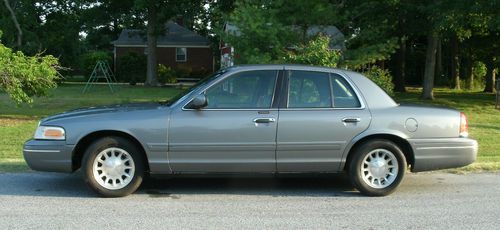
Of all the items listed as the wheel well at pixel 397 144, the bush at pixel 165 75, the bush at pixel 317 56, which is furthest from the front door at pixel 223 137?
the bush at pixel 165 75

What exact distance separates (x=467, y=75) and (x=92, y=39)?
33290 mm

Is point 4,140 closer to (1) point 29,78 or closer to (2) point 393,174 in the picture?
(1) point 29,78

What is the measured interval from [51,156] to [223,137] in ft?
6.63

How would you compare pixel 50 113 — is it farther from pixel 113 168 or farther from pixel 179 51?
pixel 179 51

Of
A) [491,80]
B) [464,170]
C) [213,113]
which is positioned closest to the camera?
[213,113]

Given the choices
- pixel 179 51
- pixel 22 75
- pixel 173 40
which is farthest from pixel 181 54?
pixel 22 75

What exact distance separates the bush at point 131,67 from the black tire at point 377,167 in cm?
3449

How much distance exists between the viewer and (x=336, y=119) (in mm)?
6781

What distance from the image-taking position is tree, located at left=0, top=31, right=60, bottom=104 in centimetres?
1344

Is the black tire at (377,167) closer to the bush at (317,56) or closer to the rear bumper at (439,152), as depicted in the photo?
the rear bumper at (439,152)

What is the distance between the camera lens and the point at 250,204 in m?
6.49

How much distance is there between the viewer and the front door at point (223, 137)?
662 cm

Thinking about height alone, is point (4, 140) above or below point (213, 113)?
below

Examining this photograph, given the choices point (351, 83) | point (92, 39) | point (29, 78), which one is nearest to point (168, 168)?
point (351, 83)
